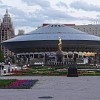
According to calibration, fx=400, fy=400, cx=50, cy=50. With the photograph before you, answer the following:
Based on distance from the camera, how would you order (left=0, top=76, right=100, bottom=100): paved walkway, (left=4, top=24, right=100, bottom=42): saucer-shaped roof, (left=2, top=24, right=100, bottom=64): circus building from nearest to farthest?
(left=0, top=76, right=100, bottom=100): paved walkway < (left=2, top=24, right=100, bottom=64): circus building < (left=4, top=24, right=100, bottom=42): saucer-shaped roof

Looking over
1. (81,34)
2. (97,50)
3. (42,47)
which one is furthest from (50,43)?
(97,50)

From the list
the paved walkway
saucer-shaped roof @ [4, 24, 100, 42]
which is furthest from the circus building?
the paved walkway

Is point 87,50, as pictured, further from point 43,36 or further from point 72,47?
point 43,36

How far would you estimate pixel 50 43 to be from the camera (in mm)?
134000

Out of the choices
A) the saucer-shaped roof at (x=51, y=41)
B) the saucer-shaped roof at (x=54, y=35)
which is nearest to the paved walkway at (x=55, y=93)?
the saucer-shaped roof at (x=51, y=41)

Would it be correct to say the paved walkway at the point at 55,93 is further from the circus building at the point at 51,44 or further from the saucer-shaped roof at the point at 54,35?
the saucer-shaped roof at the point at 54,35

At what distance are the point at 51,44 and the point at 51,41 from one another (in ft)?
6.56

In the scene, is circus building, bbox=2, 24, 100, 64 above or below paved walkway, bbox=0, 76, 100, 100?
above

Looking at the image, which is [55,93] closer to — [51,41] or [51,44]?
[51,41]

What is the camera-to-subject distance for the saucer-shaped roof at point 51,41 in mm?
134375

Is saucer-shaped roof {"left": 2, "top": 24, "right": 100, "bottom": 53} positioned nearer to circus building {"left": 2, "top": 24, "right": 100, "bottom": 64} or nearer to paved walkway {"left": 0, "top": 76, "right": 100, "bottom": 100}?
circus building {"left": 2, "top": 24, "right": 100, "bottom": 64}

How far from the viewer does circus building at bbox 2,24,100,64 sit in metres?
134

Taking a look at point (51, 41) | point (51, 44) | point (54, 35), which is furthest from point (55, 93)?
point (54, 35)

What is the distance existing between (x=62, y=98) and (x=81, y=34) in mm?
128690
